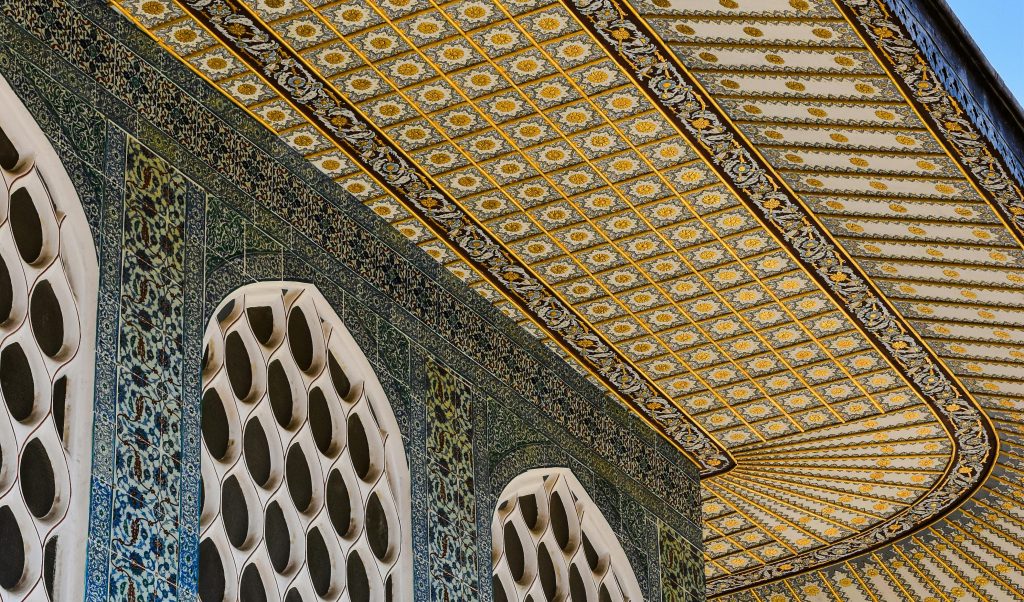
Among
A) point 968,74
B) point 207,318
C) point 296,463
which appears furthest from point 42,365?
point 968,74

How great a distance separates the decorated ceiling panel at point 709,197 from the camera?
229 inches

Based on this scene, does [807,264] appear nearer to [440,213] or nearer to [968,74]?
[968,74]

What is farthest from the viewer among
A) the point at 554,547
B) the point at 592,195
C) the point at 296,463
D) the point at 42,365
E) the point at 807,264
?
the point at 554,547

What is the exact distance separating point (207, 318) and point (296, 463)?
66 cm

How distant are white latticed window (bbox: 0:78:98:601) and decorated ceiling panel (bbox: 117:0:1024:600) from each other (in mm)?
786

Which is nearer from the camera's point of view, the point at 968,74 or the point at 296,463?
the point at 296,463

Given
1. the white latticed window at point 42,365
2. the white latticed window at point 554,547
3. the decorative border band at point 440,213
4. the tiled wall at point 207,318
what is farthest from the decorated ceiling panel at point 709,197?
the white latticed window at point 42,365

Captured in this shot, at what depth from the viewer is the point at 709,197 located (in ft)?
22.1

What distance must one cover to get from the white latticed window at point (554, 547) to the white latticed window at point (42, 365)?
235cm

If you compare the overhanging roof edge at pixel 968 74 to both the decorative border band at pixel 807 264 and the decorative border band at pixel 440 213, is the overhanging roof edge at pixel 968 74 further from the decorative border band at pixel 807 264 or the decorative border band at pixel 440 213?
the decorative border band at pixel 440 213

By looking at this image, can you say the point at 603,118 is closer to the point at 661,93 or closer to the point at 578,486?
the point at 661,93

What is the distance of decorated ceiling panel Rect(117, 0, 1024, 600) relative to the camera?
19.1 ft

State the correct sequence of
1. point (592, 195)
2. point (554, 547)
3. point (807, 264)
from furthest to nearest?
point (554, 547) → point (807, 264) → point (592, 195)

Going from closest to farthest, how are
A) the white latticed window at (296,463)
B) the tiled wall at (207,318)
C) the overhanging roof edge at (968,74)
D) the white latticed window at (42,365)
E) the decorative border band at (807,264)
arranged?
the white latticed window at (42,365), the tiled wall at (207,318), the white latticed window at (296,463), the overhanging roof edge at (968,74), the decorative border band at (807,264)
